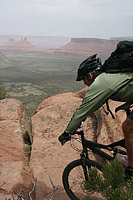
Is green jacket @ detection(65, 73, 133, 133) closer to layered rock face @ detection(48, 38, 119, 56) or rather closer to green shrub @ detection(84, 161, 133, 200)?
green shrub @ detection(84, 161, 133, 200)

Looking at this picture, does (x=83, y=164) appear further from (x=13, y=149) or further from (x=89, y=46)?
(x=89, y=46)

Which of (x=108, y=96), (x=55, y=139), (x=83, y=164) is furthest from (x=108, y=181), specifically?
(x=55, y=139)

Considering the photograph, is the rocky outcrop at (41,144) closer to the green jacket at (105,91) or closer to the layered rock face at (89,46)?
the green jacket at (105,91)

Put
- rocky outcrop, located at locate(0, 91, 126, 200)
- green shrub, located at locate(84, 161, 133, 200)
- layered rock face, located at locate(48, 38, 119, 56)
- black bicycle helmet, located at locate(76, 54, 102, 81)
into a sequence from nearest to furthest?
green shrub, located at locate(84, 161, 133, 200) → black bicycle helmet, located at locate(76, 54, 102, 81) → rocky outcrop, located at locate(0, 91, 126, 200) → layered rock face, located at locate(48, 38, 119, 56)

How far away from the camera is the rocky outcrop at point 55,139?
402 cm

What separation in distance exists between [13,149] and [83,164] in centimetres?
256

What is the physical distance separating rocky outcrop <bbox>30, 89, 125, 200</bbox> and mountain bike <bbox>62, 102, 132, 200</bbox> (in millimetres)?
223

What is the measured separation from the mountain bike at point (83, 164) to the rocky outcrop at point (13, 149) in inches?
27.4

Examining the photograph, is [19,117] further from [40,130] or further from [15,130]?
[40,130]

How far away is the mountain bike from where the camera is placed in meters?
2.95

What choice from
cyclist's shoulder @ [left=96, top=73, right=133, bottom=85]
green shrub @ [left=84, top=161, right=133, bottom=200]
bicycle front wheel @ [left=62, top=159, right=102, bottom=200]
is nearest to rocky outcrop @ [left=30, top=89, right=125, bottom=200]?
bicycle front wheel @ [left=62, top=159, right=102, bottom=200]

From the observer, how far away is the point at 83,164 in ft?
10.1

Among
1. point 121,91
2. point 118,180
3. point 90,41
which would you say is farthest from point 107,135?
point 90,41

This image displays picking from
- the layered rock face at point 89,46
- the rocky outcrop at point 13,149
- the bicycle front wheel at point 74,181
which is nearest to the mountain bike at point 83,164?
the bicycle front wheel at point 74,181
